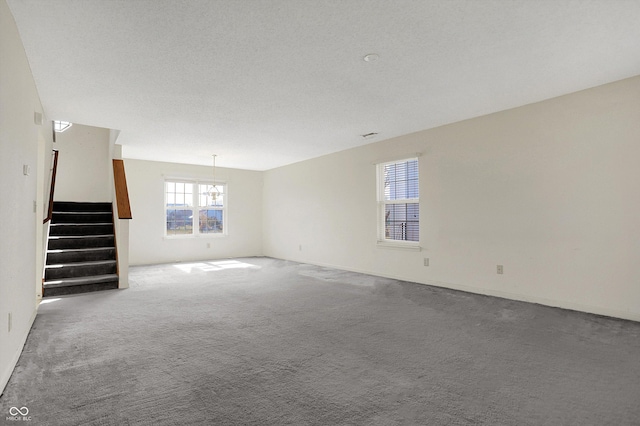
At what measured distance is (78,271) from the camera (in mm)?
4781

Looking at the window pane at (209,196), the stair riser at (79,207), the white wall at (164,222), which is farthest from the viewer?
the window pane at (209,196)

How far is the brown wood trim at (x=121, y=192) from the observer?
4.88 metres

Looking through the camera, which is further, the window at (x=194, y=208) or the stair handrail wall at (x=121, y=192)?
the window at (x=194, y=208)

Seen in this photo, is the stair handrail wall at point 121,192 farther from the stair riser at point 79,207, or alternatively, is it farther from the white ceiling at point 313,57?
the stair riser at point 79,207

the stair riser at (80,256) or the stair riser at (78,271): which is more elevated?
the stair riser at (80,256)

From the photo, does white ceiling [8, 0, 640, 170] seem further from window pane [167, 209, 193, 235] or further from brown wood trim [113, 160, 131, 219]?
window pane [167, 209, 193, 235]

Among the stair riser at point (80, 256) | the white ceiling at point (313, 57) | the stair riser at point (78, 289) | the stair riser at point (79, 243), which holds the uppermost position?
the white ceiling at point (313, 57)

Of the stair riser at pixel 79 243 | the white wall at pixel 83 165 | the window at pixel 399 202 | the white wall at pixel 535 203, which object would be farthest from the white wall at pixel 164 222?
the window at pixel 399 202

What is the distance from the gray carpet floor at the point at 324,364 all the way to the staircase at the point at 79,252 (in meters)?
0.55

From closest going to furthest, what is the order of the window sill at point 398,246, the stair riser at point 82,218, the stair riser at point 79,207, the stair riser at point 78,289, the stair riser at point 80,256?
the stair riser at point 78,289
the stair riser at point 80,256
the window sill at point 398,246
the stair riser at point 82,218
the stair riser at point 79,207

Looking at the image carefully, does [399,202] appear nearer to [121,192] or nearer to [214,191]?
[121,192]

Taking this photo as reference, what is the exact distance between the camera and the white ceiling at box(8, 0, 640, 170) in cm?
220

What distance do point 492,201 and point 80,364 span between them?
469 cm

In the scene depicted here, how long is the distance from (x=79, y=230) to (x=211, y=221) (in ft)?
10.9
